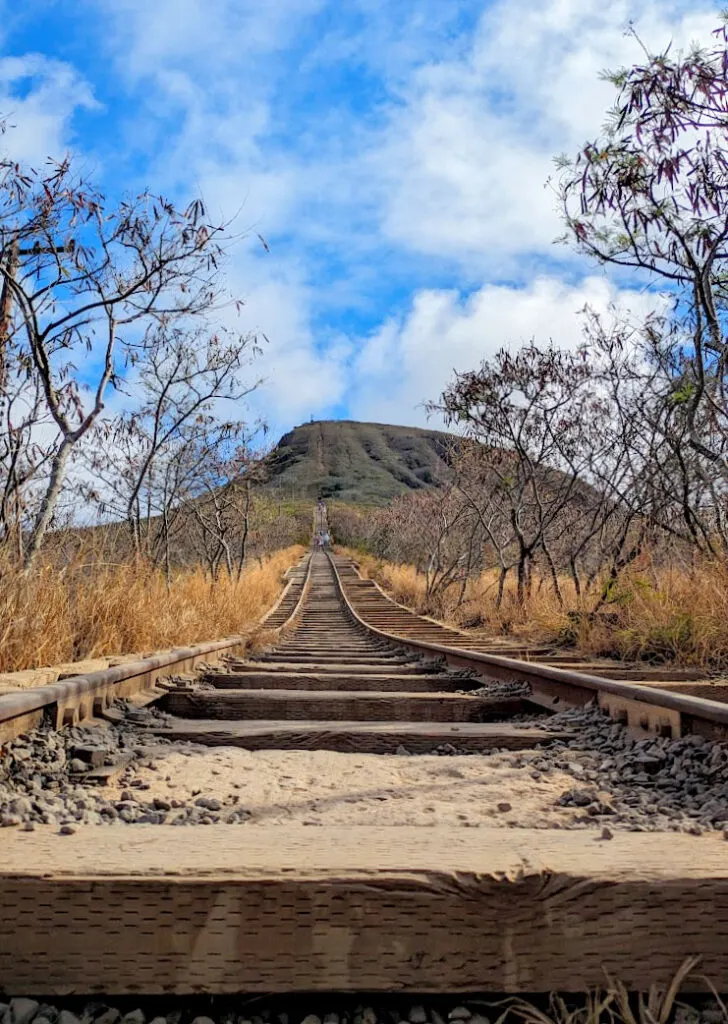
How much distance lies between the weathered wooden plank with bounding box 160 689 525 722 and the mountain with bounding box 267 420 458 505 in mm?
88684

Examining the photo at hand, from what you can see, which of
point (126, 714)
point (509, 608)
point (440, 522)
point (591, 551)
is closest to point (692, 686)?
point (126, 714)

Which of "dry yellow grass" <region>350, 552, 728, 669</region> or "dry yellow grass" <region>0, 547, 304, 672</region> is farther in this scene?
"dry yellow grass" <region>350, 552, 728, 669</region>

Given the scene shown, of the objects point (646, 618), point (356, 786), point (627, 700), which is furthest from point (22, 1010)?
point (646, 618)

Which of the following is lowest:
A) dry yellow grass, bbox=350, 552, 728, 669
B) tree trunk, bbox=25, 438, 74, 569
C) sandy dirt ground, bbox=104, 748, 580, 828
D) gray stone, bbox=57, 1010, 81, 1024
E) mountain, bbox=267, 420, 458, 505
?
gray stone, bbox=57, 1010, 81, 1024

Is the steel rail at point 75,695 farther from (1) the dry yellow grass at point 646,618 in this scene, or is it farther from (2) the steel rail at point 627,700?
(1) the dry yellow grass at point 646,618

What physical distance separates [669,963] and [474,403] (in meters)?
12.1

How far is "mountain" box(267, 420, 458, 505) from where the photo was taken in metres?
108

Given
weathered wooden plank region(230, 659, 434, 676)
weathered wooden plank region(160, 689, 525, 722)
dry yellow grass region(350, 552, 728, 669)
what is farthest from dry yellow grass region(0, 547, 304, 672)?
dry yellow grass region(350, 552, 728, 669)

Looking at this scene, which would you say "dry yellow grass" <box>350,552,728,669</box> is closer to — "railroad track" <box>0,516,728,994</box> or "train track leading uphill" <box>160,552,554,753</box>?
"train track leading uphill" <box>160,552,554,753</box>

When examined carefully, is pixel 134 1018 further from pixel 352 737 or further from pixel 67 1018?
pixel 352 737

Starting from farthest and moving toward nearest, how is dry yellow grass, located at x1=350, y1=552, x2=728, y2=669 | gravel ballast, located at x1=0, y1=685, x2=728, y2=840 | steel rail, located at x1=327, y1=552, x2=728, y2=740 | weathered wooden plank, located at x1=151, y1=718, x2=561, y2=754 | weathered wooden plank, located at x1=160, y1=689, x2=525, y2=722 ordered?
dry yellow grass, located at x1=350, y1=552, x2=728, y2=669 < weathered wooden plank, located at x1=160, y1=689, x2=525, y2=722 < weathered wooden plank, located at x1=151, y1=718, x2=561, y2=754 < steel rail, located at x1=327, y1=552, x2=728, y2=740 < gravel ballast, located at x1=0, y1=685, x2=728, y2=840

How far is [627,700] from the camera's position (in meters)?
3.26

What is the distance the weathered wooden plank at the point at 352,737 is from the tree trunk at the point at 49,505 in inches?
79.6

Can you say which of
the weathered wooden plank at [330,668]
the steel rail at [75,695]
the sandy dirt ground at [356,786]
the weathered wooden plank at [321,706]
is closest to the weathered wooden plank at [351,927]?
the sandy dirt ground at [356,786]
